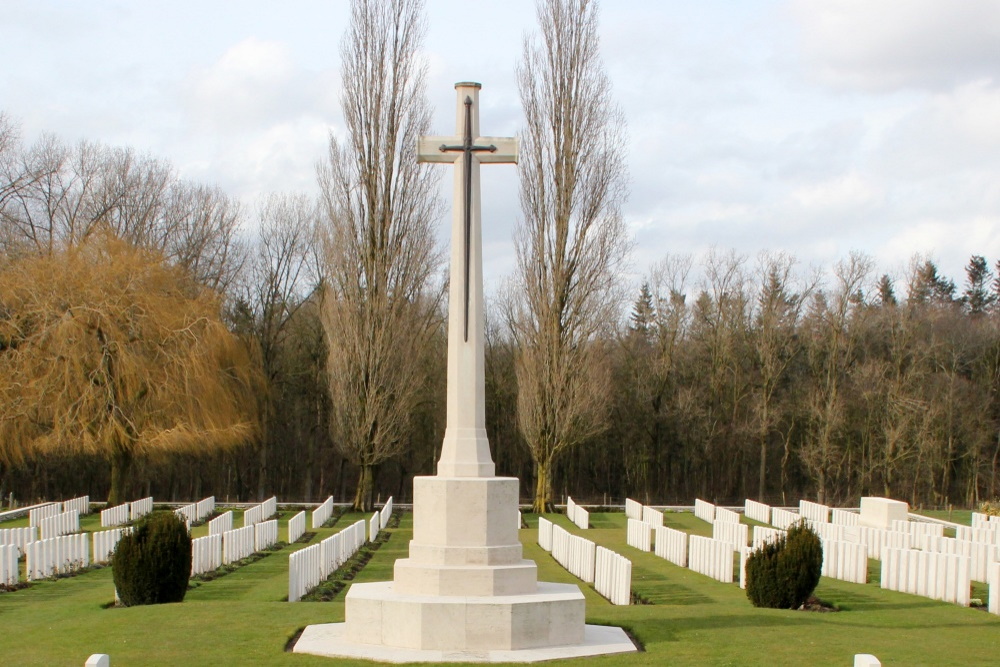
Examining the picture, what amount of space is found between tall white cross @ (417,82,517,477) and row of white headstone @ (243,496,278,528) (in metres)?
13.9

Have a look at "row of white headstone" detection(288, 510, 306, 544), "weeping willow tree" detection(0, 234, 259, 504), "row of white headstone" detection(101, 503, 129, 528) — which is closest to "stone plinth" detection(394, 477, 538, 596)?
"row of white headstone" detection(288, 510, 306, 544)

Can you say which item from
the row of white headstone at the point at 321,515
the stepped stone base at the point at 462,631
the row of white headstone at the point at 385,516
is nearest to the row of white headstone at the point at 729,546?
the stepped stone base at the point at 462,631

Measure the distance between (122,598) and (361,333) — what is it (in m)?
17.4

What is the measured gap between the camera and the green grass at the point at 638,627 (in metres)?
8.91

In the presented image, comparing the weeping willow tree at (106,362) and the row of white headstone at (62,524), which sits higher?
the weeping willow tree at (106,362)

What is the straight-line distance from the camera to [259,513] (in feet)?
82.6

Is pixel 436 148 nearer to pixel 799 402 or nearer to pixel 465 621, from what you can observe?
pixel 465 621

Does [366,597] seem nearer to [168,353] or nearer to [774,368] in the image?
[168,353]

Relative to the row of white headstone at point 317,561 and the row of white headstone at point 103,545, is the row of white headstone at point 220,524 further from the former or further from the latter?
the row of white headstone at point 317,561

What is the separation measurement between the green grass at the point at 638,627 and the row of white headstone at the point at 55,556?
1.71 feet

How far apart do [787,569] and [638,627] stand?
2.62 metres

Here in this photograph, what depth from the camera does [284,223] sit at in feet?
133

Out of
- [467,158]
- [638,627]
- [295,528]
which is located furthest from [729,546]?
[295,528]

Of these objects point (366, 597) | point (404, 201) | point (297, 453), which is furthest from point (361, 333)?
point (366, 597)
